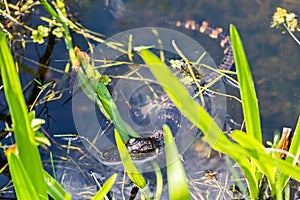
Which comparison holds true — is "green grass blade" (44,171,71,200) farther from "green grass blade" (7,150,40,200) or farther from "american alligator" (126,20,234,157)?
"american alligator" (126,20,234,157)

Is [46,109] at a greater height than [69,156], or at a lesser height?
greater

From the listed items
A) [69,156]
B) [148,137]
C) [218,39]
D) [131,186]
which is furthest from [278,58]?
[69,156]

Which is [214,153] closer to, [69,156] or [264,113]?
[264,113]

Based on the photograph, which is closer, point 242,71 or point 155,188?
point 242,71

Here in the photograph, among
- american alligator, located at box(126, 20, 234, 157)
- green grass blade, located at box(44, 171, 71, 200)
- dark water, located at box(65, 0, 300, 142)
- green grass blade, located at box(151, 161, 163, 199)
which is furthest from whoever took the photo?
dark water, located at box(65, 0, 300, 142)

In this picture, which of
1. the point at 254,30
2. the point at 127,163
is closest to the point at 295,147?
the point at 127,163

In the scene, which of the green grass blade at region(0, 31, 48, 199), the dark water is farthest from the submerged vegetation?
the dark water

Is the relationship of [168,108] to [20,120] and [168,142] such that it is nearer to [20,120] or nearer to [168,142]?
[168,142]
